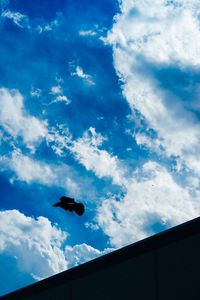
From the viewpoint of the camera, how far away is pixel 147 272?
296 inches

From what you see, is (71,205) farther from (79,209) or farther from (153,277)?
(153,277)

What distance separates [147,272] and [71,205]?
494cm

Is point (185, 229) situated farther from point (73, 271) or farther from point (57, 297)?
point (57, 297)

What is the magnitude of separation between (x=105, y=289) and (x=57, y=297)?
178 cm

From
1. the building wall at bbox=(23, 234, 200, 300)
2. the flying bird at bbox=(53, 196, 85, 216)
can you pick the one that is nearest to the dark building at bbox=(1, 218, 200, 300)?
the building wall at bbox=(23, 234, 200, 300)

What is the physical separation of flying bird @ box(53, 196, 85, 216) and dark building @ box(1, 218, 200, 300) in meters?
2.87

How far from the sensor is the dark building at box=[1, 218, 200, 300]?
6914 millimetres

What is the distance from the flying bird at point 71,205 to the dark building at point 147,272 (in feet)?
9.41

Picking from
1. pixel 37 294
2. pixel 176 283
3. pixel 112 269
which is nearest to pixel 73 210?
pixel 37 294

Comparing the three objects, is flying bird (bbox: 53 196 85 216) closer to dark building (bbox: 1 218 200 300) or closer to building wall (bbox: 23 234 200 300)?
dark building (bbox: 1 218 200 300)

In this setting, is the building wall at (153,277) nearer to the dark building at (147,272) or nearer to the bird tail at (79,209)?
the dark building at (147,272)

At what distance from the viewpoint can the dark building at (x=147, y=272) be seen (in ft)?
22.7

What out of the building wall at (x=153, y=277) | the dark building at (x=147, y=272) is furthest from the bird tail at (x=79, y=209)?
the building wall at (x=153, y=277)

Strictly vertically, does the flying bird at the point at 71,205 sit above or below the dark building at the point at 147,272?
above
